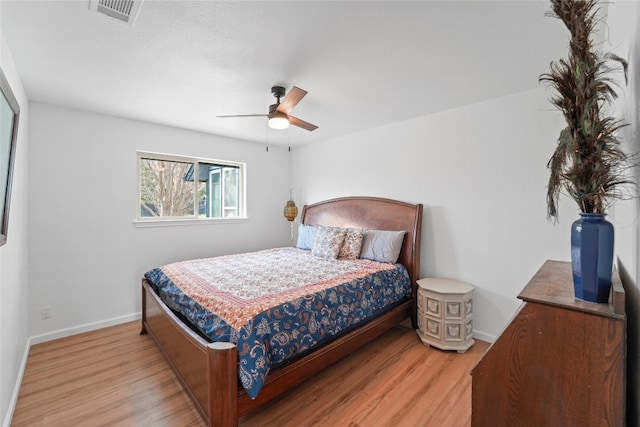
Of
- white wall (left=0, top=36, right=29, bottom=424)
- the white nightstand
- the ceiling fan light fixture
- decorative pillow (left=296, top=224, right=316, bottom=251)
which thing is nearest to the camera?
white wall (left=0, top=36, right=29, bottom=424)

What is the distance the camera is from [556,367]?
94cm

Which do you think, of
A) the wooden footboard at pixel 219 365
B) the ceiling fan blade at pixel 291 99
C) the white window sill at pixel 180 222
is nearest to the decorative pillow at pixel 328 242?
the wooden footboard at pixel 219 365

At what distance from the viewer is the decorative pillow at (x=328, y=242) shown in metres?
3.42

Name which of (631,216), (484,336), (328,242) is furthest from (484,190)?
(328,242)

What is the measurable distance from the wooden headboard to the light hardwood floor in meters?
0.97

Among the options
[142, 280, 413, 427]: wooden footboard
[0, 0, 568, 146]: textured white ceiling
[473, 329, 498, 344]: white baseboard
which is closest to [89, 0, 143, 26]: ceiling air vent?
[0, 0, 568, 146]: textured white ceiling

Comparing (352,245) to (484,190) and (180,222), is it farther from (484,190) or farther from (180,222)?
(180,222)

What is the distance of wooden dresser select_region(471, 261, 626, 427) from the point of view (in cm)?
86

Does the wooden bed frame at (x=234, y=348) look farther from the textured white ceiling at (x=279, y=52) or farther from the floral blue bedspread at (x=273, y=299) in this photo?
the textured white ceiling at (x=279, y=52)

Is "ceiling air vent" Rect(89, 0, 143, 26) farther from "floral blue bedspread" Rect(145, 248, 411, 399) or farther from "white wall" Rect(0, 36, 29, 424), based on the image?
"floral blue bedspread" Rect(145, 248, 411, 399)

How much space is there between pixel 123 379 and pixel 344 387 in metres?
1.80

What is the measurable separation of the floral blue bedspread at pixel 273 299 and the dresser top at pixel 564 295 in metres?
1.36

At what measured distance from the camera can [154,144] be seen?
11.5 feet

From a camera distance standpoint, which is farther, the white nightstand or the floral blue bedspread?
the white nightstand
